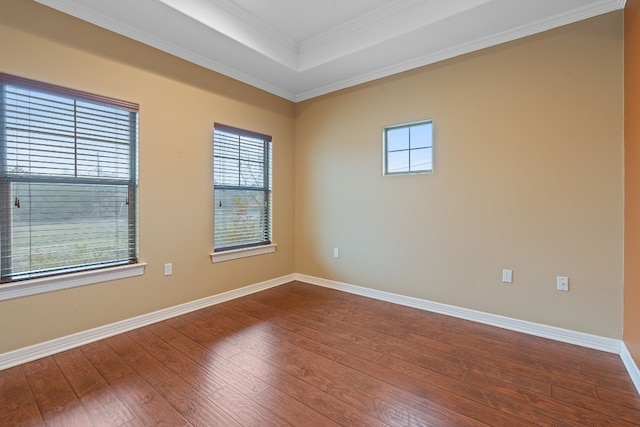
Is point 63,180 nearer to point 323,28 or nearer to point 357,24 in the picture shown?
point 323,28

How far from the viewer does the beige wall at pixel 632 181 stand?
197cm

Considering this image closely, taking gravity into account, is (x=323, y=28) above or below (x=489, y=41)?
above

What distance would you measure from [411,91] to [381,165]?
0.87 meters

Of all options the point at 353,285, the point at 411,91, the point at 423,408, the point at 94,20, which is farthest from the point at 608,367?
the point at 94,20

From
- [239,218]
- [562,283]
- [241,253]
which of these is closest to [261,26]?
[239,218]

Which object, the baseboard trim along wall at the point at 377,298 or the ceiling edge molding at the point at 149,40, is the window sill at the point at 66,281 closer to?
the baseboard trim along wall at the point at 377,298

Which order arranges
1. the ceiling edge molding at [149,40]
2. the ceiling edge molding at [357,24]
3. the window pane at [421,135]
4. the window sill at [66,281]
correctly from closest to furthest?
the window sill at [66,281]
the ceiling edge molding at [149,40]
the ceiling edge molding at [357,24]
the window pane at [421,135]

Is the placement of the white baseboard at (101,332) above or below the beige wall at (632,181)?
below

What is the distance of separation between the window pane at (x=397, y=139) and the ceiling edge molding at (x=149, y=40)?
5.60 feet

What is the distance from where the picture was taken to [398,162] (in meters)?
3.49

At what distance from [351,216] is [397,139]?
3.59ft

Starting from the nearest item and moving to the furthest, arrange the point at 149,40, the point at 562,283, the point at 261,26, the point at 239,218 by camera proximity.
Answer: the point at 562,283 → the point at 149,40 → the point at 261,26 → the point at 239,218

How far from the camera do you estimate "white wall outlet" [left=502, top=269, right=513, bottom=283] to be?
2770 mm

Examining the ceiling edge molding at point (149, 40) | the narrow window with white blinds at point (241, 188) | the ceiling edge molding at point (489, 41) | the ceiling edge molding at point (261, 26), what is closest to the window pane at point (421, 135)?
the ceiling edge molding at point (489, 41)
